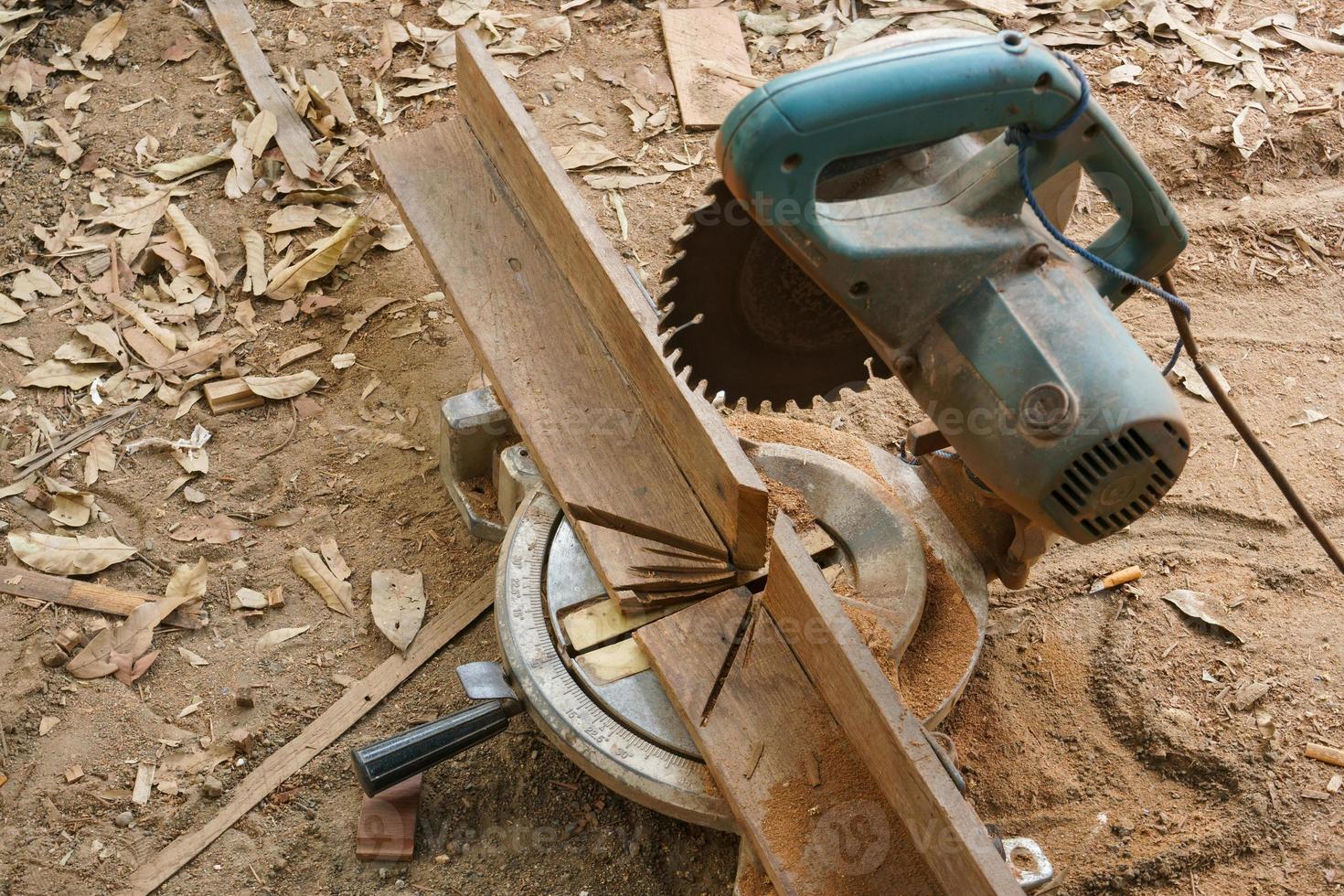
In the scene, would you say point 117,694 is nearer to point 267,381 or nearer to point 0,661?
point 0,661

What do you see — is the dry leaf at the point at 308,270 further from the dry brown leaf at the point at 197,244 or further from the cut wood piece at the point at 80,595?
the cut wood piece at the point at 80,595

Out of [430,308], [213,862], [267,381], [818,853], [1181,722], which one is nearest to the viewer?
[818,853]

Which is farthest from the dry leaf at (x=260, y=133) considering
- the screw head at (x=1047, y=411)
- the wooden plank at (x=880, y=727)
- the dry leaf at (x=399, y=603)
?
the screw head at (x=1047, y=411)

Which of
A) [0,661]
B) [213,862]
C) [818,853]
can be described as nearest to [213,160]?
[0,661]

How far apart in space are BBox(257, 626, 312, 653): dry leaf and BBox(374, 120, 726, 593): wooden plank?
987 millimetres

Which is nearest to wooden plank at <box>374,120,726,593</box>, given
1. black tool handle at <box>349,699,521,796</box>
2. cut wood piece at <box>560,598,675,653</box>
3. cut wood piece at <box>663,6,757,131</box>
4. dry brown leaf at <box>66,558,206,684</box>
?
cut wood piece at <box>560,598,675,653</box>

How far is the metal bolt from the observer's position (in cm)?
231

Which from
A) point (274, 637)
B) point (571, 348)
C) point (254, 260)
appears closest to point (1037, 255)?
point (571, 348)

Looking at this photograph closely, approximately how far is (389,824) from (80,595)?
122 centimetres

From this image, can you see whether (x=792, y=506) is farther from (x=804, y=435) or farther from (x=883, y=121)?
(x=883, y=121)

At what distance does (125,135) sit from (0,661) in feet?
8.03

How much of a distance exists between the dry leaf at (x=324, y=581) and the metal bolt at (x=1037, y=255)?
89.6 inches

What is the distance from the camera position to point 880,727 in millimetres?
2443

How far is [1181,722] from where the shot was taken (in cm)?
337
